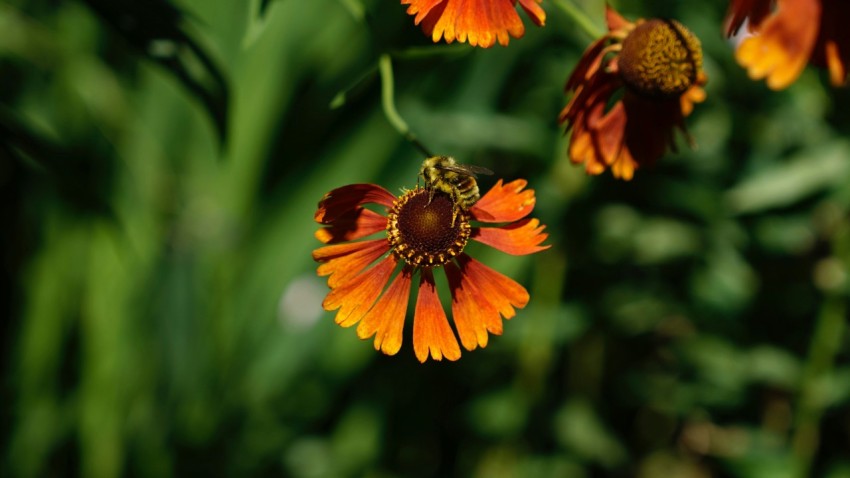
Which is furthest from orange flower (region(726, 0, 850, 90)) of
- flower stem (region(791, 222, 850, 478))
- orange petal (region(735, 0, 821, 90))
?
flower stem (region(791, 222, 850, 478))

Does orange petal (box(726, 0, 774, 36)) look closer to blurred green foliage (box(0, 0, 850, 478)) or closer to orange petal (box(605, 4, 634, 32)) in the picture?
orange petal (box(605, 4, 634, 32))

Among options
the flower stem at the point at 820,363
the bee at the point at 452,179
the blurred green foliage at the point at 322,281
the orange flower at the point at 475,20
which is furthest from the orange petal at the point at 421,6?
the flower stem at the point at 820,363

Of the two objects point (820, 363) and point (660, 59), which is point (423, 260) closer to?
point (660, 59)

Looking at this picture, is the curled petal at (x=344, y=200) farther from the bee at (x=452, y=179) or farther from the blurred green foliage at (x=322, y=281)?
the blurred green foliage at (x=322, y=281)

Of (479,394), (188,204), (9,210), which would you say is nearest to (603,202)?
(479,394)

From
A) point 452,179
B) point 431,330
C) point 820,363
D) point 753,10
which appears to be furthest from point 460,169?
point 820,363
